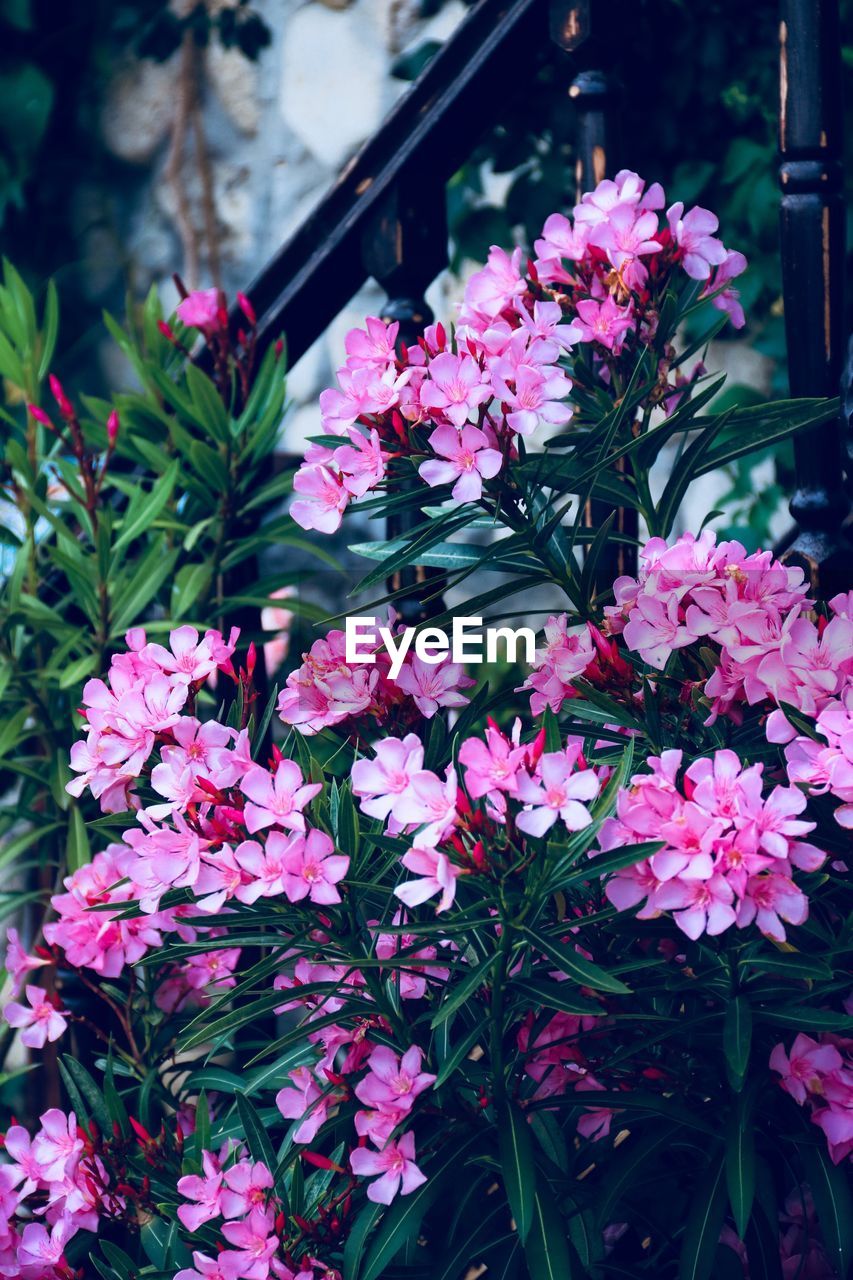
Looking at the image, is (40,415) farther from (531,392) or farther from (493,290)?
(531,392)

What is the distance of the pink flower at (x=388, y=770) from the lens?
0.85 meters

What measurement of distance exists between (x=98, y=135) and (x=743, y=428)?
7.51 feet

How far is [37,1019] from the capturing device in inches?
49.8

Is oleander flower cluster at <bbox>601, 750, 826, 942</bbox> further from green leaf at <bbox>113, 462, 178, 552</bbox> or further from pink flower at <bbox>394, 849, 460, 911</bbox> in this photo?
green leaf at <bbox>113, 462, 178, 552</bbox>

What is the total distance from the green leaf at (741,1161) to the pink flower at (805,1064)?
0.10 feet

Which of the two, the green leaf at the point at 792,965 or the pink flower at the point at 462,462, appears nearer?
the green leaf at the point at 792,965

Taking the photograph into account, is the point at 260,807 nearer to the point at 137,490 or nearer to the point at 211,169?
the point at 137,490

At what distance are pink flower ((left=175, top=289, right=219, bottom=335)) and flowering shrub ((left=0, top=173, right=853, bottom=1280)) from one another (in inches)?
20.0

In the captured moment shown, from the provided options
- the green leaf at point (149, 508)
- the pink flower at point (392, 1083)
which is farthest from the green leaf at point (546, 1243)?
the green leaf at point (149, 508)

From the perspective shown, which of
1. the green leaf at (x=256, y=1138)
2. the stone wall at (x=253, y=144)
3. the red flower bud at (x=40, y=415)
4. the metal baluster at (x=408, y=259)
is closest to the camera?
the green leaf at (x=256, y=1138)

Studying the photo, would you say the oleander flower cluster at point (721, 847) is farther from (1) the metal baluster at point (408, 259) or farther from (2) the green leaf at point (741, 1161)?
(1) the metal baluster at point (408, 259)

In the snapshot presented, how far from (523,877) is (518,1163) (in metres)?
0.19

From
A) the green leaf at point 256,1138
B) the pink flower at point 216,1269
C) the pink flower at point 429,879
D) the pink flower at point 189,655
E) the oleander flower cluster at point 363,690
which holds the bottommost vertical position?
the pink flower at point 216,1269

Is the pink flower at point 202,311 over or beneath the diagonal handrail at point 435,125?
beneath
